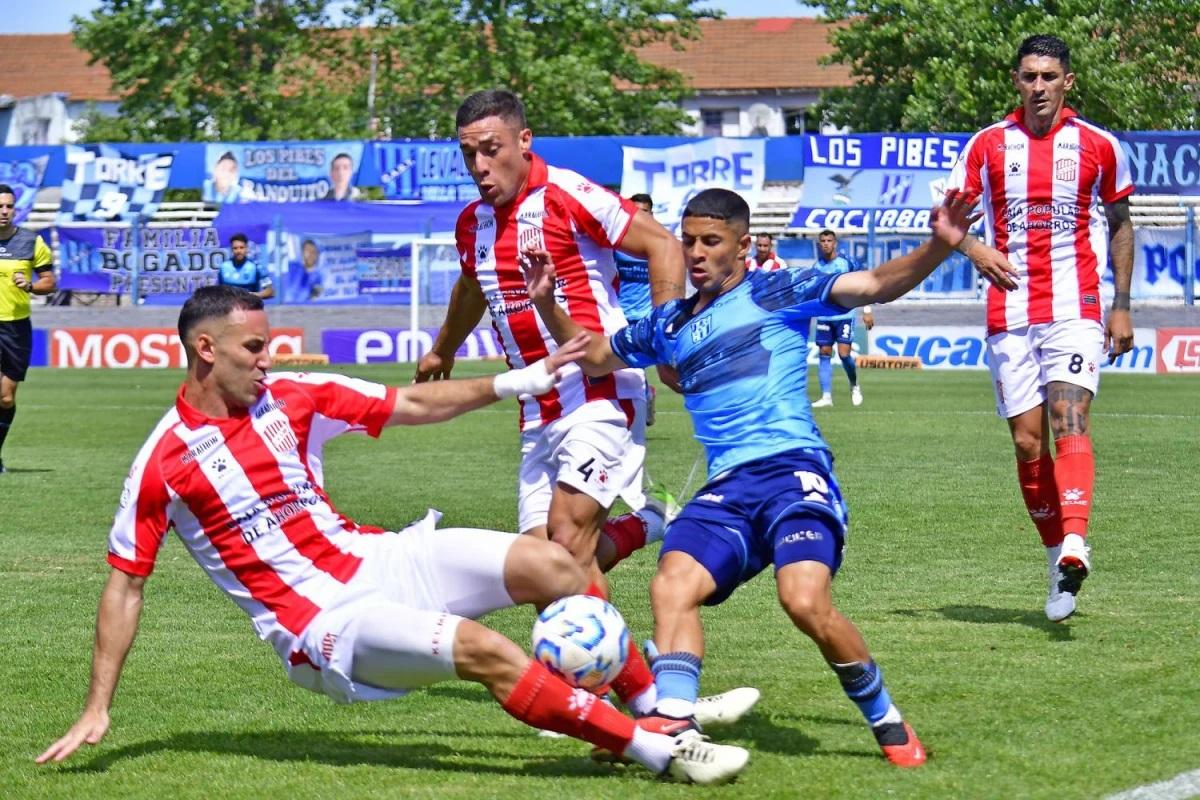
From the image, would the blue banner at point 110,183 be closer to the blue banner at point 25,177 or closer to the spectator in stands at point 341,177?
the blue banner at point 25,177

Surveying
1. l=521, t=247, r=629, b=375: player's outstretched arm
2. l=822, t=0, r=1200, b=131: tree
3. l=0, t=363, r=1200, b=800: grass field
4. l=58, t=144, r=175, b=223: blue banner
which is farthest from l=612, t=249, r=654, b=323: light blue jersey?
l=58, t=144, r=175, b=223: blue banner

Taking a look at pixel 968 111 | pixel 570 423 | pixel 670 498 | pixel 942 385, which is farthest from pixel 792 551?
pixel 968 111

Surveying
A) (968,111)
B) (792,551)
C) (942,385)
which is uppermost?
(968,111)

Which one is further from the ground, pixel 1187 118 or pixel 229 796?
pixel 1187 118

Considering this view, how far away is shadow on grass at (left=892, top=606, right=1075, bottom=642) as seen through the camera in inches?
305

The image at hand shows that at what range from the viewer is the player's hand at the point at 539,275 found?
6262mm

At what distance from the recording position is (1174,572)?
360 inches

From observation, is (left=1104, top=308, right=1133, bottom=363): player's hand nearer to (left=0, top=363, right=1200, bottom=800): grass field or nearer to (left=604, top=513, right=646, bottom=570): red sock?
(left=0, top=363, right=1200, bottom=800): grass field

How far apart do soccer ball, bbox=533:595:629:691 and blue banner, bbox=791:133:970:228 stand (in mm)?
31737

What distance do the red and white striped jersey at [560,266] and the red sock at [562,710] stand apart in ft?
5.52

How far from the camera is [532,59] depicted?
179ft

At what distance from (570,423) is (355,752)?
5.03 ft

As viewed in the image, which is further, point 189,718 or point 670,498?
point 670,498

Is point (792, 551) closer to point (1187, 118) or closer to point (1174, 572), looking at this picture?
point (1174, 572)
